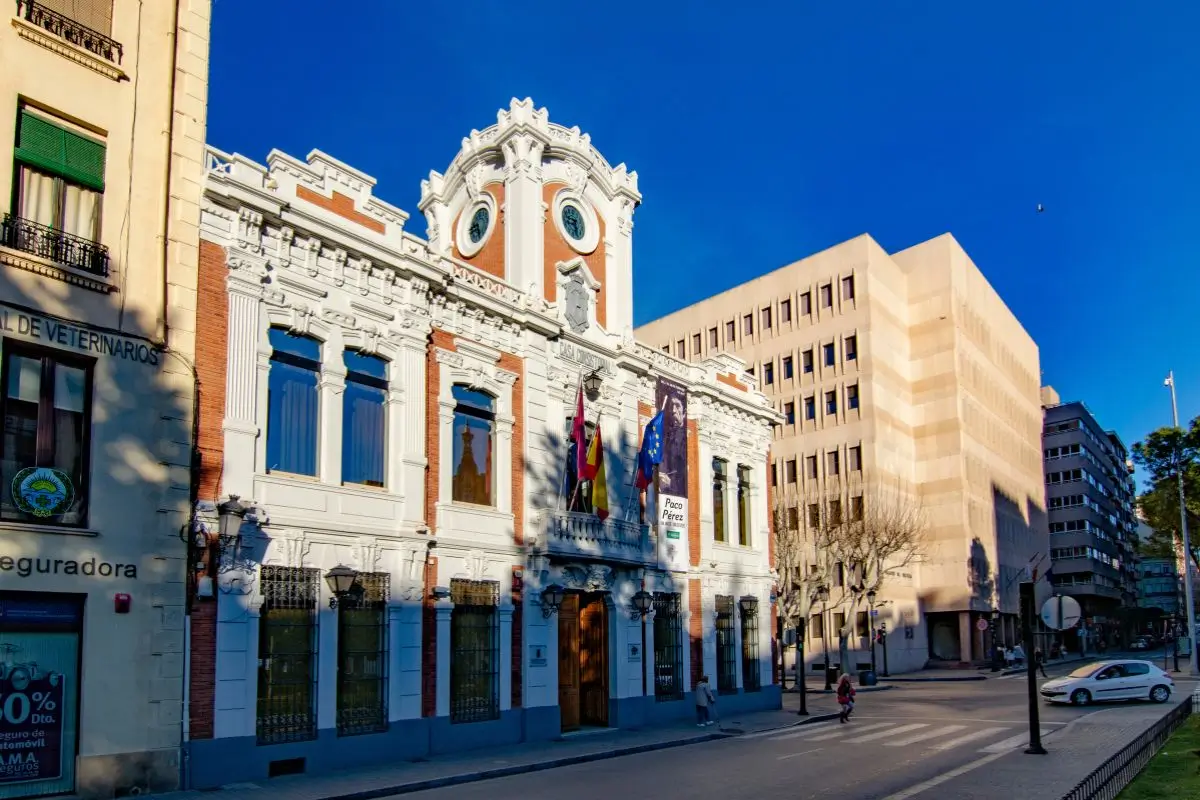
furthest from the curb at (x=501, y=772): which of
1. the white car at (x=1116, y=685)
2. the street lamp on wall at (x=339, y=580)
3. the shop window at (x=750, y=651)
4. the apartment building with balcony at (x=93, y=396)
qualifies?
the white car at (x=1116, y=685)

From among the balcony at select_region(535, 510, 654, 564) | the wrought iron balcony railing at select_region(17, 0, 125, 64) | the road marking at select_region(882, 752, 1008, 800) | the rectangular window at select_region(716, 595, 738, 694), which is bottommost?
the road marking at select_region(882, 752, 1008, 800)

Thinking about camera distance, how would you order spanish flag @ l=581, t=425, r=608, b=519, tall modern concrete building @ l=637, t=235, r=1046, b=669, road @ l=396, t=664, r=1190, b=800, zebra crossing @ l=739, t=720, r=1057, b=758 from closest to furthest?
road @ l=396, t=664, r=1190, b=800 < zebra crossing @ l=739, t=720, r=1057, b=758 < spanish flag @ l=581, t=425, r=608, b=519 < tall modern concrete building @ l=637, t=235, r=1046, b=669

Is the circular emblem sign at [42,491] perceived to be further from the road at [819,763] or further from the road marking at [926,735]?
the road marking at [926,735]

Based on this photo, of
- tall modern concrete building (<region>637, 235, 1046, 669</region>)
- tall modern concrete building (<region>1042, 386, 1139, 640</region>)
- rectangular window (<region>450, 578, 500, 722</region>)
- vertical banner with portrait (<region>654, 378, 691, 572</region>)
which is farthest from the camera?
tall modern concrete building (<region>1042, 386, 1139, 640</region>)

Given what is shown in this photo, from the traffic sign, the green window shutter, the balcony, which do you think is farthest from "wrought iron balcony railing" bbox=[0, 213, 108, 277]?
the traffic sign

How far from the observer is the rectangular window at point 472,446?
21.3 m

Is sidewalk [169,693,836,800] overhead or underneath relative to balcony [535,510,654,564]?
underneath

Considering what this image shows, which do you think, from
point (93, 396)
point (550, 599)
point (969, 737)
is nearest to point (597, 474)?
point (550, 599)

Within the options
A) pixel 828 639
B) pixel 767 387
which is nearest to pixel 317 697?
pixel 828 639

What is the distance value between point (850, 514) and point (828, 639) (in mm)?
9545

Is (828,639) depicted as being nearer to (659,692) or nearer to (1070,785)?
(659,692)

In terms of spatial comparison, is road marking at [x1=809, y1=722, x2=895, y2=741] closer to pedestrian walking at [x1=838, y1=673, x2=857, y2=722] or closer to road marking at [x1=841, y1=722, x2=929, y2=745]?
road marking at [x1=841, y1=722, x2=929, y2=745]

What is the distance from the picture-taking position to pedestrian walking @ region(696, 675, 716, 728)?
2519 centimetres

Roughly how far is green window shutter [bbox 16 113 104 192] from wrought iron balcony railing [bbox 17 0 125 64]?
1410 mm
